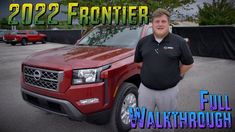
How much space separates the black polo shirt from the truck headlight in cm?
67

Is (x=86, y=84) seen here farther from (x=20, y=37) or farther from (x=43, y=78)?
(x=20, y=37)

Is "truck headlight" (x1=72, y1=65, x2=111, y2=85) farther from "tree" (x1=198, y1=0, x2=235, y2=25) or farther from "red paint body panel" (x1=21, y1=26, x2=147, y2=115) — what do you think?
"tree" (x1=198, y1=0, x2=235, y2=25)

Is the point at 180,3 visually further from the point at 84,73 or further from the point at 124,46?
the point at 84,73

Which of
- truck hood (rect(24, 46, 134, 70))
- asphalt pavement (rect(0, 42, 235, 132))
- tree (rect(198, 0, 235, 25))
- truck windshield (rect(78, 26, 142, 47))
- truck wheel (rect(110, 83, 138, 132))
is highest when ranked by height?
tree (rect(198, 0, 235, 25))

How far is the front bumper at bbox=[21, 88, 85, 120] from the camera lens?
125 inches

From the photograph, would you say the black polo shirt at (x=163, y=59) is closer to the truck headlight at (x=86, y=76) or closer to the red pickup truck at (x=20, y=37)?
the truck headlight at (x=86, y=76)

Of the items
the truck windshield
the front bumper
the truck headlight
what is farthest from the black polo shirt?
the truck windshield

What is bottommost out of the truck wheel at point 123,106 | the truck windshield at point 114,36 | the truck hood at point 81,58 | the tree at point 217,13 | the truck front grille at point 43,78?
the truck wheel at point 123,106

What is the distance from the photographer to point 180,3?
1156 centimetres

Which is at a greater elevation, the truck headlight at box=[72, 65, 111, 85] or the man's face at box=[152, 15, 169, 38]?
the man's face at box=[152, 15, 169, 38]

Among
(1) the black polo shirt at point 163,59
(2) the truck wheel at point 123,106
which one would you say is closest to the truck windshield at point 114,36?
(2) the truck wheel at point 123,106

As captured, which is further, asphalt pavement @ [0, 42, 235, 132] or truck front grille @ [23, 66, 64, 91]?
asphalt pavement @ [0, 42, 235, 132]

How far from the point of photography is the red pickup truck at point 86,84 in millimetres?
3174

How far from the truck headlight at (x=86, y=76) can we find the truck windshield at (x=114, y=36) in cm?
128
